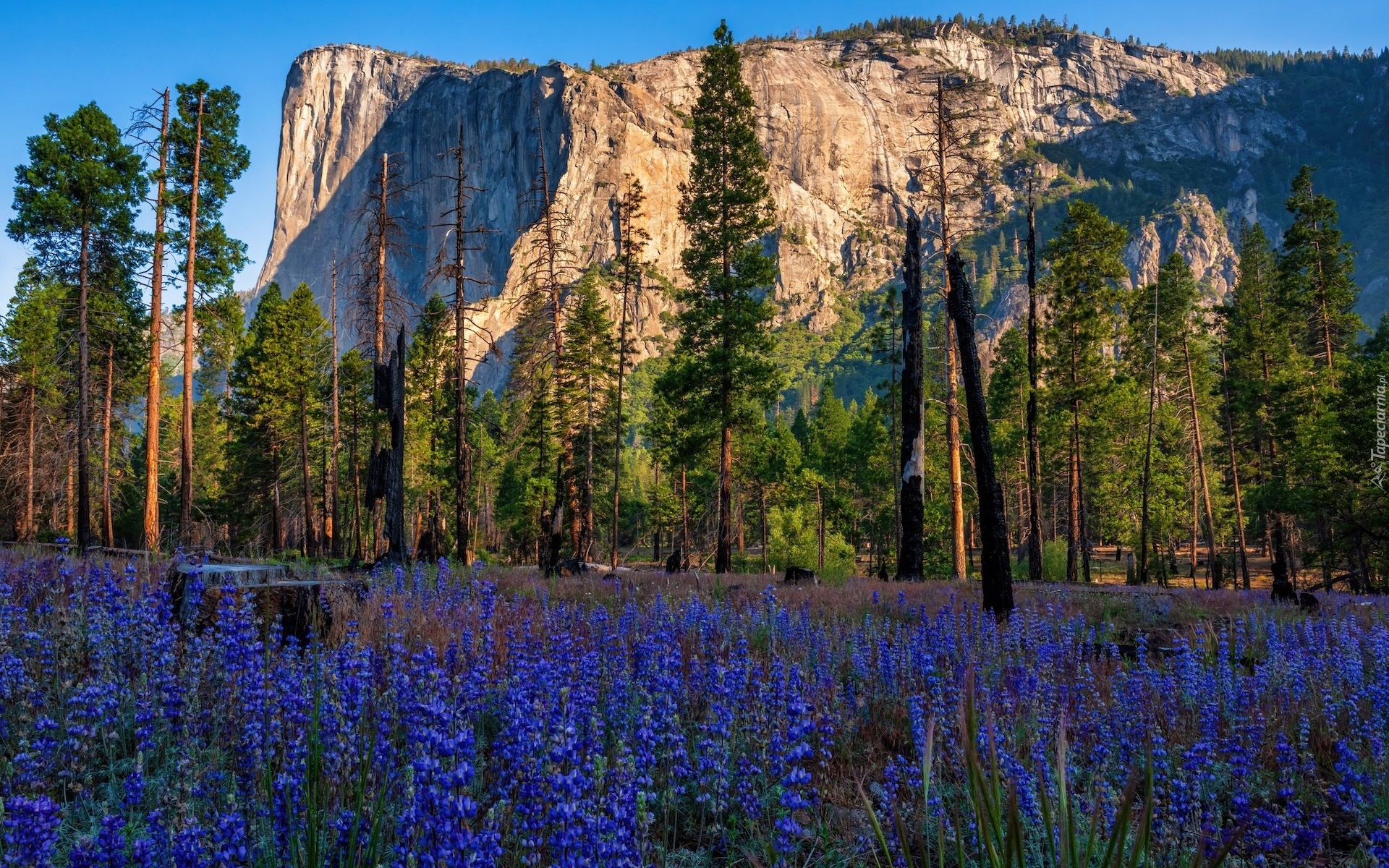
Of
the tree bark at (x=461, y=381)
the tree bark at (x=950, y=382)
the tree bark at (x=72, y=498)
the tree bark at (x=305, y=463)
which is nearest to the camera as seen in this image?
the tree bark at (x=461, y=381)

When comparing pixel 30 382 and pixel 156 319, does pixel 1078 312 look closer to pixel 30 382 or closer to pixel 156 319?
pixel 156 319

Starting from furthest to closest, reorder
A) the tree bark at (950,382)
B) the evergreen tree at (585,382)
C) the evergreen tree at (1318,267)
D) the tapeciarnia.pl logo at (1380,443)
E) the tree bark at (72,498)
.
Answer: the evergreen tree at (1318,267) < the tree bark at (72,498) < the evergreen tree at (585,382) < the tapeciarnia.pl logo at (1380,443) < the tree bark at (950,382)

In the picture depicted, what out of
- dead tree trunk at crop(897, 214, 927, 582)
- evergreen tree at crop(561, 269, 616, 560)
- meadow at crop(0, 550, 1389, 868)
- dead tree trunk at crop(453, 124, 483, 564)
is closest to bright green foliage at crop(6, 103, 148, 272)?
dead tree trunk at crop(453, 124, 483, 564)

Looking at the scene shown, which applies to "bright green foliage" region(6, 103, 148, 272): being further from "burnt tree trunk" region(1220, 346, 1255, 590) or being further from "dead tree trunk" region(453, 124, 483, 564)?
"burnt tree trunk" region(1220, 346, 1255, 590)

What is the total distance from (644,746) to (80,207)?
89.5 ft

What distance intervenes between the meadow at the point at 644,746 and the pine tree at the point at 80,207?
1801cm

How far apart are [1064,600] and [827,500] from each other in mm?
44776

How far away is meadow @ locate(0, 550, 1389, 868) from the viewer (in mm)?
2291

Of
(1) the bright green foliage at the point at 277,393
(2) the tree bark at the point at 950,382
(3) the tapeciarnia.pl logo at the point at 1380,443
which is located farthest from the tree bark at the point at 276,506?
(3) the tapeciarnia.pl logo at the point at 1380,443

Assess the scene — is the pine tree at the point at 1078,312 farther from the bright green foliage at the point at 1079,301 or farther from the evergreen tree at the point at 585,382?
the evergreen tree at the point at 585,382

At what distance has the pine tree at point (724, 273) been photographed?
75.7 feet

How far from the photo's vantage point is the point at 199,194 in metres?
23.1

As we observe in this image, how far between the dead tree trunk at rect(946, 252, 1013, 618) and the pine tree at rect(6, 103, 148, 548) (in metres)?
23.4

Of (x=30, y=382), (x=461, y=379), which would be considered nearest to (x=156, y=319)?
(x=461, y=379)
